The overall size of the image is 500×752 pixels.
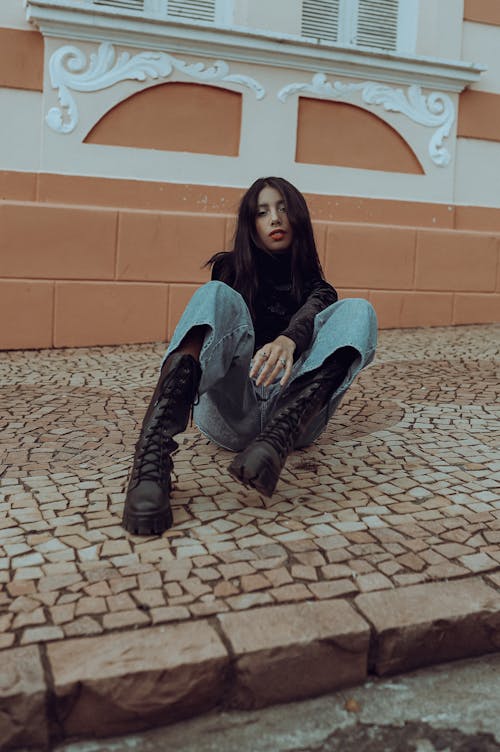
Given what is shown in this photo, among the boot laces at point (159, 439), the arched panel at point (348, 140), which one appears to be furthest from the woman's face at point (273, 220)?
the arched panel at point (348, 140)

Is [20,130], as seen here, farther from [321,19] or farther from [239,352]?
[239,352]

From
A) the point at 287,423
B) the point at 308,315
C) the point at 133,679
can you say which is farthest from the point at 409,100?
the point at 133,679

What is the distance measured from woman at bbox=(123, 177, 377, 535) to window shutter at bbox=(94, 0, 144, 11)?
3616mm

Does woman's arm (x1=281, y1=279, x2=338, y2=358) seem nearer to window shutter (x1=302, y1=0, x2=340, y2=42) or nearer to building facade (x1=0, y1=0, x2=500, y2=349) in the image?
building facade (x1=0, y1=0, x2=500, y2=349)

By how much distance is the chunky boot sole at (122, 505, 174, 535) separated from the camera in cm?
245

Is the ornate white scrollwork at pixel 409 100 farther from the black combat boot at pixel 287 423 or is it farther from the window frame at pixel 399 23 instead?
the black combat boot at pixel 287 423

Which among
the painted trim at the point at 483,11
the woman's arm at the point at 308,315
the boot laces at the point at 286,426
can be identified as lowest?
the boot laces at the point at 286,426

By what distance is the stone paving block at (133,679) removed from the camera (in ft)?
5.82

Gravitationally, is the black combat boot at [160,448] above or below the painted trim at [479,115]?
below

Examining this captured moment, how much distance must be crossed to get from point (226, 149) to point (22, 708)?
500cm

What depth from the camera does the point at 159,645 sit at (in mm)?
1883

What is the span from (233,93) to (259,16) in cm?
62

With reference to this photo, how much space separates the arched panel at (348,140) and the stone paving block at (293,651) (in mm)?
4834

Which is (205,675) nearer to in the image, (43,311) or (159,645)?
(159,645)
